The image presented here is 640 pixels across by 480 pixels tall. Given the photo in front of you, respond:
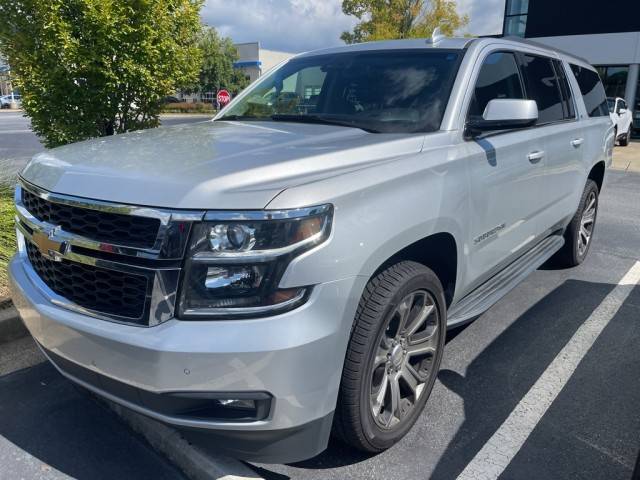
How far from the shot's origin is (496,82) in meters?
3.46

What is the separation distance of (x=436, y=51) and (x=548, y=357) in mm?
2112

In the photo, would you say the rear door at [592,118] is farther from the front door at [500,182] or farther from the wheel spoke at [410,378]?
the wheel spoke at [410,378]

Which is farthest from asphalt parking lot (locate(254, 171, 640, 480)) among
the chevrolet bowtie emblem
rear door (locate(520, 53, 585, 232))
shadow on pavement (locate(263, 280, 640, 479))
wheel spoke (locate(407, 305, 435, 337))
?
the chevrolet bowtie emblem

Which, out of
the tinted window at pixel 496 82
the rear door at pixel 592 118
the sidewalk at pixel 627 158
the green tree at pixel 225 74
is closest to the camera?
the tinted window at pixel 496 82

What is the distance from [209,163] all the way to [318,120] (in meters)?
1.22

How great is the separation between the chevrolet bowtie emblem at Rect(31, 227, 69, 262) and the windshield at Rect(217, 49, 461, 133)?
5.32 ft

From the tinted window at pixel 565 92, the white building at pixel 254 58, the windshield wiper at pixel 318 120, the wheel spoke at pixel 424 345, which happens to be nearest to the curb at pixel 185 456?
the wheel spoke at pixel 424 345

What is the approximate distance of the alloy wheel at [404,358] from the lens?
249 cm

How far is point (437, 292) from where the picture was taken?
2691 mm

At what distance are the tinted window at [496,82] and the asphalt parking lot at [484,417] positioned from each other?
1625 mm

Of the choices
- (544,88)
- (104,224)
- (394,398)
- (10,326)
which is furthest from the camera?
(544,88)

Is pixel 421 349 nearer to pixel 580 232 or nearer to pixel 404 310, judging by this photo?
pixel 404 310

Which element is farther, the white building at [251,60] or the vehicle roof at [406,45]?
the white building at [251,60]

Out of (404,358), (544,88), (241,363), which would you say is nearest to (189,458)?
(241,363)
